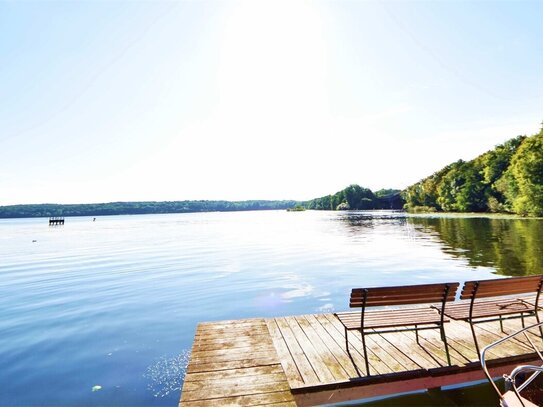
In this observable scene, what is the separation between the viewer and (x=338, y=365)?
19.3 ft

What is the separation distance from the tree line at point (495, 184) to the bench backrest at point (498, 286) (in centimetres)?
6644

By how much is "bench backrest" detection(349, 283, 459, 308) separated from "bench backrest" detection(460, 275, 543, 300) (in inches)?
9.2

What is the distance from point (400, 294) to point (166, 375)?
19.4 feet

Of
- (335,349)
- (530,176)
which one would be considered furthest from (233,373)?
(530,176)

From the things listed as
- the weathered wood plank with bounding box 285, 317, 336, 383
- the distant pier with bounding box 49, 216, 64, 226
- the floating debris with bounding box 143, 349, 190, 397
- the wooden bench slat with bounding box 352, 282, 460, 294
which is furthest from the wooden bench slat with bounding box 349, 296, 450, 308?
the distant pier with bounding box 49, 216, 64, 226

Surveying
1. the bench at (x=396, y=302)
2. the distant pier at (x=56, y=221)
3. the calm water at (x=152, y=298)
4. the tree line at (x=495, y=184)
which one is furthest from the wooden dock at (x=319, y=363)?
the distant pier at (x=56, y=221)

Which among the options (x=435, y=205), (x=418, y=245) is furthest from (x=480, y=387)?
(x=435, y=205)

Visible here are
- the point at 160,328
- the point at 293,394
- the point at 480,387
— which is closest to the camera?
the point at 293,394

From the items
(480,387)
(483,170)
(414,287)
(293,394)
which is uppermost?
(483,170)

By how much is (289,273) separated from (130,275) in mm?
10196

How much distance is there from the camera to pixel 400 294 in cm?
579

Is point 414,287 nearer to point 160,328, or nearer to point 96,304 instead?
point 160,328

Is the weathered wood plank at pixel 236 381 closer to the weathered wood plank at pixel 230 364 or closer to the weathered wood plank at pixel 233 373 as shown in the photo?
the weathered wood plank at pixel 233 373

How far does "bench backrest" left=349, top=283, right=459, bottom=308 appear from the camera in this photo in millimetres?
5613
